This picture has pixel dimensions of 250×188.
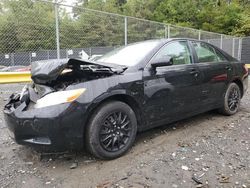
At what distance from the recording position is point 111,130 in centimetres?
319

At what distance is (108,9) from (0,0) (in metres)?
31.8

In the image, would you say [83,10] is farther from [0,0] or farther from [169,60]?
[169,60]

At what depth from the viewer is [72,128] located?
2879mm

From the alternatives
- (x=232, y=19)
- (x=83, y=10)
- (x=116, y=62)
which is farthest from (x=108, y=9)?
(x=116, y=62)

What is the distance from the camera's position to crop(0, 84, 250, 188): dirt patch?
2.77 meters

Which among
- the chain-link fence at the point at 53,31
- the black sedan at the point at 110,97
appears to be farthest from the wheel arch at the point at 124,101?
the chain-link fence at the point at 53,31

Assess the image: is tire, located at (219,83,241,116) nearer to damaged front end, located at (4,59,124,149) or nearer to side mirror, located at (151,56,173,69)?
side mirror, located at (151,56,173,69)

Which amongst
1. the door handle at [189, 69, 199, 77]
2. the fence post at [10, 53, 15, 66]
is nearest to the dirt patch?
the door handle at [189, 69, 199, 77]

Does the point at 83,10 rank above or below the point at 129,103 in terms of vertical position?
above

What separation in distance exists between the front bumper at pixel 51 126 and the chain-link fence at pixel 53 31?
405cm

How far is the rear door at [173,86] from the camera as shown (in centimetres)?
353

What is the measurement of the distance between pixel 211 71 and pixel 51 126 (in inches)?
117

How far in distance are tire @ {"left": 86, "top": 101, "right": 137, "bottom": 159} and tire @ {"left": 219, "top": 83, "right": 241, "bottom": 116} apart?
2.34 m

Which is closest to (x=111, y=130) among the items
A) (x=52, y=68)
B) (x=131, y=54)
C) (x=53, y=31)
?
(x=52, y=68)
